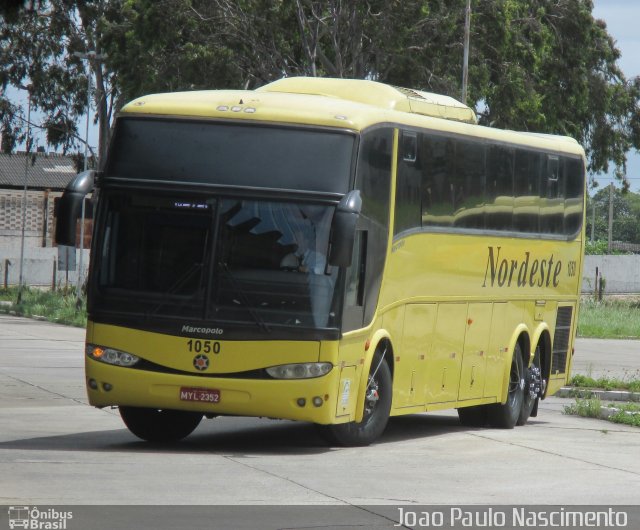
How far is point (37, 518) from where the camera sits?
914cm

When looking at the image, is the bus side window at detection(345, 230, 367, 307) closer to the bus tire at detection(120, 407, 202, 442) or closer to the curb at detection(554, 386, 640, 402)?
the bus tire at detection(120, 407, 202, 442)

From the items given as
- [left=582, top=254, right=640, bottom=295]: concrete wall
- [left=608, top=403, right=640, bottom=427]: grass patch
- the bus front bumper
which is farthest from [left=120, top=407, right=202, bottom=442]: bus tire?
[left=582, top=254, right=640, bottom=295]: concrete wall

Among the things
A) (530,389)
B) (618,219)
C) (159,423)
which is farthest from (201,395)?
(618,219)

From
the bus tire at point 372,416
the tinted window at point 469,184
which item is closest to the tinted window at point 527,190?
the tinted window at point 469,184

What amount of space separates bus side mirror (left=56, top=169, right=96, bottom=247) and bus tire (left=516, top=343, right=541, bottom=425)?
7456mm

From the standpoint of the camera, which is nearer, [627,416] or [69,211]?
[69,211]

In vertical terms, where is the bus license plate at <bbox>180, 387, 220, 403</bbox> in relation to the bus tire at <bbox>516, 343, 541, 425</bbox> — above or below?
above

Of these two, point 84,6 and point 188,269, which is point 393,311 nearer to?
point 188,269

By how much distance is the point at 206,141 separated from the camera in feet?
45.2

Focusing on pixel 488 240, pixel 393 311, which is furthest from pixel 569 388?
pixel 393 311

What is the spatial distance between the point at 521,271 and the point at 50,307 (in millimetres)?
34082

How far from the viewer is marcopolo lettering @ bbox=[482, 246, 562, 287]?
17.4 metres

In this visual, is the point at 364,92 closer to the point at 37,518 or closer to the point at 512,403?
the point at 512,403

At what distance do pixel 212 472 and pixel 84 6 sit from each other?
13.7ft
